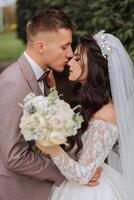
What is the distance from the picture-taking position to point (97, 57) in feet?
11.7

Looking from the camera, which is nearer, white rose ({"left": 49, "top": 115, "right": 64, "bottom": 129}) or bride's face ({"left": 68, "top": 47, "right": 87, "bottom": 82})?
white rose ({"left": 49, "top": 115, "right": 64, "bottom": 129})

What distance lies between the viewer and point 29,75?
3.49 metres

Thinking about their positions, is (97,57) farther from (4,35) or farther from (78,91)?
(4,35)

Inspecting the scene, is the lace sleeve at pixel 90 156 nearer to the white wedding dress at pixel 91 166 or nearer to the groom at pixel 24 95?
the white wedding dress at pixel 91 166

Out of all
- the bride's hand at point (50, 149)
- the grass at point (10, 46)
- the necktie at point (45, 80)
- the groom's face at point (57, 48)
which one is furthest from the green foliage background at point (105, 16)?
the bride's hand at point (50, 149)

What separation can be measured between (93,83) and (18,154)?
620 mm

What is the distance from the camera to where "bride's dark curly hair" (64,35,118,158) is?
3580 millimetres

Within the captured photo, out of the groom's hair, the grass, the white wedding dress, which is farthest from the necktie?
the grass

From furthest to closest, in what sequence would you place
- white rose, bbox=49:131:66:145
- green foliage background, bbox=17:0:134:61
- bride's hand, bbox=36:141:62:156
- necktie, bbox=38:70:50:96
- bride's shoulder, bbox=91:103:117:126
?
1. green foliage background, bbox=17:0:134:61
2. necktie, bbox=38:70:50:96
3. bride's shoulder, bbox=91:103:117:126
4. bride's hand, bbox=36:141:62:156
5. white rose, bbox=49:131:66:145

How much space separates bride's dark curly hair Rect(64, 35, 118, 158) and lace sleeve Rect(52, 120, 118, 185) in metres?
0.15

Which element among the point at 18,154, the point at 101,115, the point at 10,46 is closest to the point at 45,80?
the point at 101,115

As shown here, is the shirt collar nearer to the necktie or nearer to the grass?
the necktie

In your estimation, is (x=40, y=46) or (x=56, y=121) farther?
(x=40, y=46)

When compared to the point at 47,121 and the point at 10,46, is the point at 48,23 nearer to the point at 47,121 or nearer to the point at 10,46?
the point at 47,121
